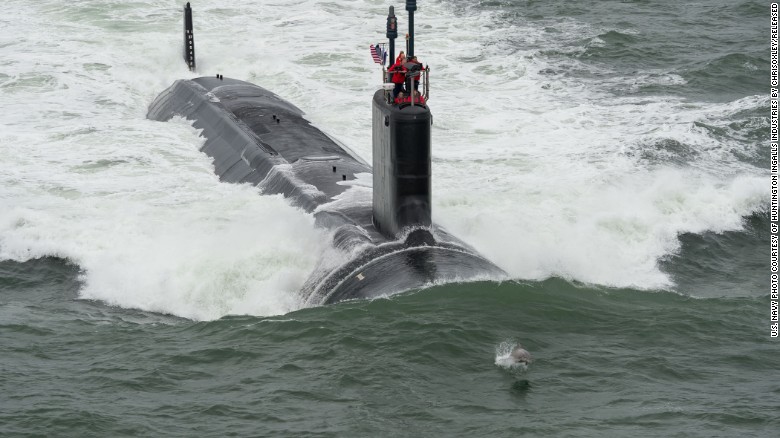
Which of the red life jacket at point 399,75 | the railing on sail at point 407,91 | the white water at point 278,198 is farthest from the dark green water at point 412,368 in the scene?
the red life jacket at point 399,75

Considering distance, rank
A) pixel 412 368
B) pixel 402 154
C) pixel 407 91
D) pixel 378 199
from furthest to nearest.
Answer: pixel 378 199 < pixel 407 91 < pixel 402 154 < pixel 412 368

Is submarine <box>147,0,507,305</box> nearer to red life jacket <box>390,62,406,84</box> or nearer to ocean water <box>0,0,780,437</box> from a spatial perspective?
red life jacket <box>390,62,406,84</box>

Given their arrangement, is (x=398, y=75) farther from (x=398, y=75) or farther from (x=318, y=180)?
(x=318, y=180)

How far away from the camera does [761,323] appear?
18.7 m

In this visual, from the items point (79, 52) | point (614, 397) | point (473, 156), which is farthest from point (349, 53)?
point (614, 397)

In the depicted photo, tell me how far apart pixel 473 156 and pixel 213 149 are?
20.9 feet

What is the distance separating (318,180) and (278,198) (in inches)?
34.7

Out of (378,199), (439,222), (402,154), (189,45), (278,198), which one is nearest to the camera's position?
(402,154)

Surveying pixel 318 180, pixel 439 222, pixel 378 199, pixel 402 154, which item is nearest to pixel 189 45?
pixel 318 180

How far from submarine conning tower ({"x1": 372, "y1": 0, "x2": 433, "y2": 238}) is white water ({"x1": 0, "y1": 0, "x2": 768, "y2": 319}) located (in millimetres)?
2163

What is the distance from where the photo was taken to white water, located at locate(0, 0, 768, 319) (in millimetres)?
21562

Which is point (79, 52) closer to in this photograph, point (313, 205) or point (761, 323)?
point (313, 205)

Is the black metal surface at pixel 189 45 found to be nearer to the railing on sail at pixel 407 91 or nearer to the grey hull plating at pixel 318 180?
the grey hull plating at pixel 318 180

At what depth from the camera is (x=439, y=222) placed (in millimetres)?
22781
